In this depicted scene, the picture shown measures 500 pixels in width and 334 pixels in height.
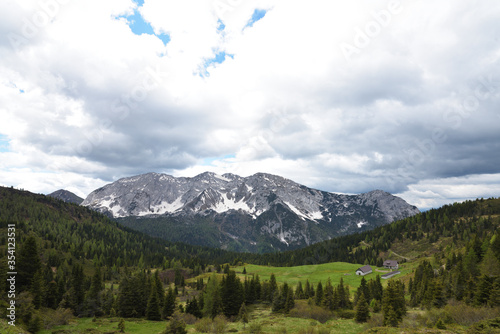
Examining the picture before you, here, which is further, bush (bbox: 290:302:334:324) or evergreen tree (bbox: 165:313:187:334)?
bush (bbox: 290:302:334:324)

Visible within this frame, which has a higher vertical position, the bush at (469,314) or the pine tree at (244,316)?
the bush at (469,314)

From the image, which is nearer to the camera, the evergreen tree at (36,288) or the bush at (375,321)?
the bush at (375,321)

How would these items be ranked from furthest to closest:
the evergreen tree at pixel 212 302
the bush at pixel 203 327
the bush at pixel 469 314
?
the evergreen tree at pixel 212 302
the bush at pixel 203 327
the bush at pixel 469 314

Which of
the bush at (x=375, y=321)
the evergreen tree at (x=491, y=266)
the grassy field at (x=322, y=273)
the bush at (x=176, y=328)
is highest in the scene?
the evergreen tree at (x=491, y=266)

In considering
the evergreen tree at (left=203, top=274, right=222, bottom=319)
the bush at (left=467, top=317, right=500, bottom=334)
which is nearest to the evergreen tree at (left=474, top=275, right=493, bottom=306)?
the bush at (left=467, top=317, right=500, bottom=334)

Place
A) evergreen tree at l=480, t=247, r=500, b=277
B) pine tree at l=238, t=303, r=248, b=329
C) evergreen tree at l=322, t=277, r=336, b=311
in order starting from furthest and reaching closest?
evergreen tree at l=322, t=277, r=336, b=311
pine tree at l=238, t=303, r=248, b=329
evergreen tree at l=480, t=247, r=500, b=277

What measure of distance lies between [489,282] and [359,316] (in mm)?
28005

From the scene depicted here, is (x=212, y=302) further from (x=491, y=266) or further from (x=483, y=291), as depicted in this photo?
(x=491, y=266)

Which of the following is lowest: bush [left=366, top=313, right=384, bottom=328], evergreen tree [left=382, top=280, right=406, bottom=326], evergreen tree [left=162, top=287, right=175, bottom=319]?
evergreen tree [left=162, top=287, right=175, bottom=319]

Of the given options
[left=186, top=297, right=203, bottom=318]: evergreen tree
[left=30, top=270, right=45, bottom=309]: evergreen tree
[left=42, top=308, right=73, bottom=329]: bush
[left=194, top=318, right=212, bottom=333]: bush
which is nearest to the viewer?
[left=42, top=308, right=73, bottom=329]: bush

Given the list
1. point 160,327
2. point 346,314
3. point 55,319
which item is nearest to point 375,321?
point 346,314

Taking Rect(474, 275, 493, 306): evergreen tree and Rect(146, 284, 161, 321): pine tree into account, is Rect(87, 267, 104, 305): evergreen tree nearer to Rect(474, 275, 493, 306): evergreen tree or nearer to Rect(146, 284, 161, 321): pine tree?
Rect(146, 284, 161, 321): pine tree

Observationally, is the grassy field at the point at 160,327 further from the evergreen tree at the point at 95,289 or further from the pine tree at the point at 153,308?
the evergreen tree at the point at 95,289

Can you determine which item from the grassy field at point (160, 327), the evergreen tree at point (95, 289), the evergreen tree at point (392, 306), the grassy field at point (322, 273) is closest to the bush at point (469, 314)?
the evergreen tree at point (392, 306)
